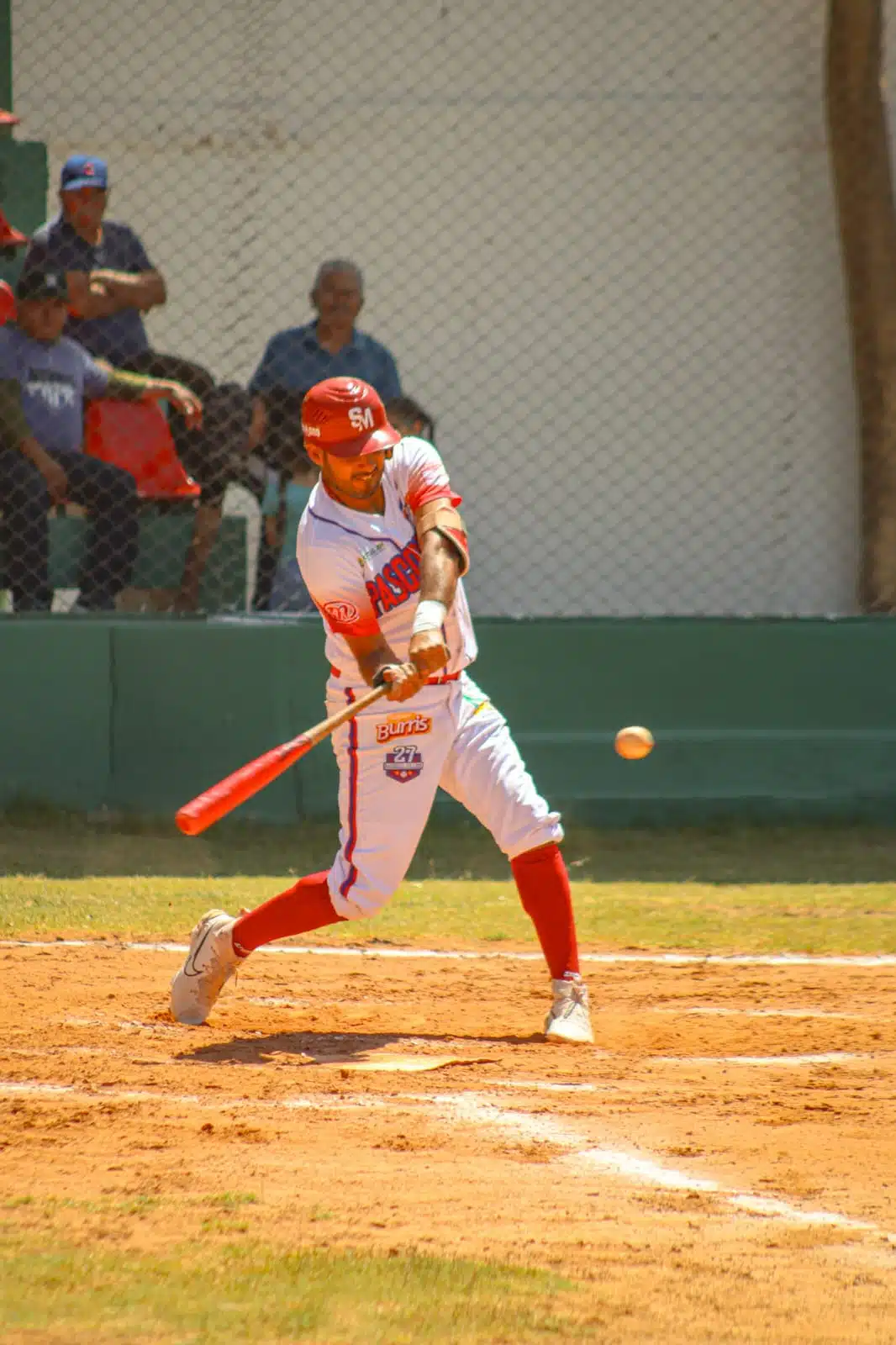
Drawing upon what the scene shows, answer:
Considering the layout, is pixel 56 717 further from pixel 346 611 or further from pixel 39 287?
pixel 346 611

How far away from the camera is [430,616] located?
4594 mm

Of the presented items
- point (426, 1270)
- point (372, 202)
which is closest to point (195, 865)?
point (372, 202)

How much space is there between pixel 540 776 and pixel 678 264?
312cm

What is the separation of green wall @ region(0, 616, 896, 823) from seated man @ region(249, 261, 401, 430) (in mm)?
1221

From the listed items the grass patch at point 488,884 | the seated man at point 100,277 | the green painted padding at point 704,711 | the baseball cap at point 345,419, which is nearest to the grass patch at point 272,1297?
the baseball cap at point 345,419

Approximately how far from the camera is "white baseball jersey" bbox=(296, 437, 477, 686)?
477 cm

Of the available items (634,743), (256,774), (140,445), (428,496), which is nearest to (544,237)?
(140,445)

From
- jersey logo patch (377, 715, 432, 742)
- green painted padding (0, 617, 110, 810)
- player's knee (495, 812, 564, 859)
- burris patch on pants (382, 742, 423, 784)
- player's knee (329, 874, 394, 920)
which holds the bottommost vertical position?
green painted padding (0, 617, 110, 810)

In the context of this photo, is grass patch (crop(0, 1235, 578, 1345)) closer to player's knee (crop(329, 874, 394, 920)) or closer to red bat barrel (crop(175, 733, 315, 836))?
red bat barrel (crop(175, 733, 315, 836))

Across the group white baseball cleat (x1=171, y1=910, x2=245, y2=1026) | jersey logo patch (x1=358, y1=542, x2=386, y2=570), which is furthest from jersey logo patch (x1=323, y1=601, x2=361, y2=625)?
white baseball cleat (x1=171, y1=910, x2=245, y2=1026)

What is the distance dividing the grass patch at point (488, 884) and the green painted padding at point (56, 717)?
202 mm

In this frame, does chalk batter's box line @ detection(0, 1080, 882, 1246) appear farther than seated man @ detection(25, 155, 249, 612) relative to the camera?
No

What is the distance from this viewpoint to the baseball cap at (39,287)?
848 centimetres

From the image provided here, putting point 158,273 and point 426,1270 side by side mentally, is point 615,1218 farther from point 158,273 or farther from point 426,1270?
point 158,273
